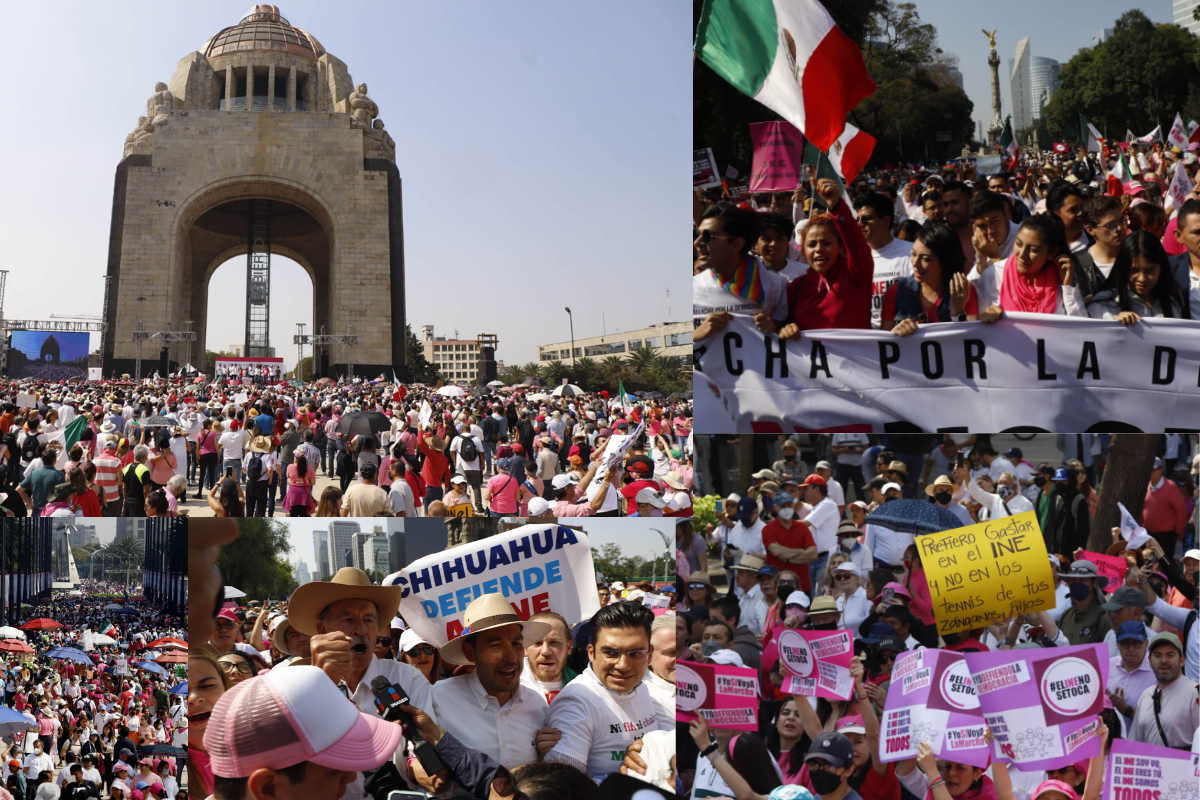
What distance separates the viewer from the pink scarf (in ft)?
21.8

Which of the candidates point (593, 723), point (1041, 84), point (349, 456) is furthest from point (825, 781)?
point (1041, 84)

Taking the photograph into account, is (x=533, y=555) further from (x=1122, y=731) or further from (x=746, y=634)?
(x=1122, y=731)

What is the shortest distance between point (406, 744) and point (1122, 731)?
11.8 feet

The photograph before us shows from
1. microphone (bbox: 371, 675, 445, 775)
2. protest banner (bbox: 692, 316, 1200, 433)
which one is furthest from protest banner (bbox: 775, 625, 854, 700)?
microphone (bbox: 371, 675, 445, 775)

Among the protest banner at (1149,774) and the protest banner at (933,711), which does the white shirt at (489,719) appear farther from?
the protest banner at (1149,774)

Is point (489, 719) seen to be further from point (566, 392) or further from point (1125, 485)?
point (566, 392)

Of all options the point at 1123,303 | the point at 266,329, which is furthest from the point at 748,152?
the point at 266,329

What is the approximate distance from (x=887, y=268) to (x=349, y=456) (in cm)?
785

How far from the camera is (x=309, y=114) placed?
28.4 meters

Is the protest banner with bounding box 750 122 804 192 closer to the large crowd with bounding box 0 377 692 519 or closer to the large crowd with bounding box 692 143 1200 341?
the large crowd with bounding box 0 377 692 519

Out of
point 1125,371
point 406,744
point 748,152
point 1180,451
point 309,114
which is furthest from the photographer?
point 309,114

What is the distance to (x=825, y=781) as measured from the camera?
193 inches

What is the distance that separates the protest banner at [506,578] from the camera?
4770 mm

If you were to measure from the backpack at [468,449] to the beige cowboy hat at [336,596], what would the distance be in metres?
7.42
